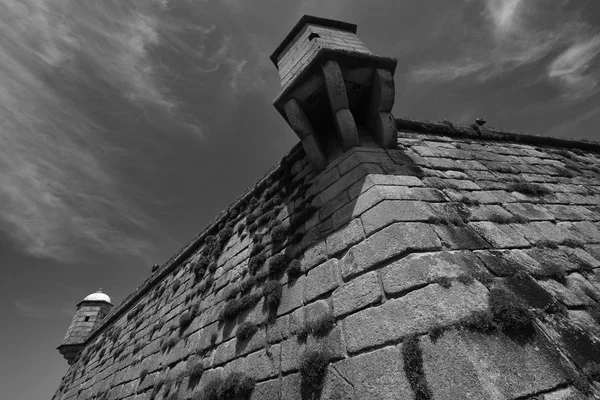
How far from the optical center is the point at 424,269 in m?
2.47

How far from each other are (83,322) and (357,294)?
1955 cm

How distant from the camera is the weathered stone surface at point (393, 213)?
3002 mm

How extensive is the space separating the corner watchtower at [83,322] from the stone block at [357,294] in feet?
55.7

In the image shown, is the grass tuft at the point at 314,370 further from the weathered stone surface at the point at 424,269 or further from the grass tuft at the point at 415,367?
the weathered stone surface at the point at 424,269

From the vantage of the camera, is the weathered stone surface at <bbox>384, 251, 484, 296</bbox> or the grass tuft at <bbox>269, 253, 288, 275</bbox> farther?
the grass tuft at <bbox>269, 253, 288, 275</bbox>

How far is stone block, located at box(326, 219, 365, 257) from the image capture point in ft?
10.6

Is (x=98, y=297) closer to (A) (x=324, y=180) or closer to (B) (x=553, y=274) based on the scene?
(A) (x=324, y=180)

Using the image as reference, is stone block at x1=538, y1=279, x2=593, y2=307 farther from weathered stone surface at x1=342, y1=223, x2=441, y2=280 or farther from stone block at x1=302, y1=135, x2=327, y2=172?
stone block at x1=302, y1=135, x2=327, y2=172

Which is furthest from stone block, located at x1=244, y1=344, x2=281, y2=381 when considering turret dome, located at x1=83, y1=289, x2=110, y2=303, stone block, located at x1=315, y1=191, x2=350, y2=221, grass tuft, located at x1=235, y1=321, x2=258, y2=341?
turret dome, located at x1=83, y1=289, x2=110, y2=303

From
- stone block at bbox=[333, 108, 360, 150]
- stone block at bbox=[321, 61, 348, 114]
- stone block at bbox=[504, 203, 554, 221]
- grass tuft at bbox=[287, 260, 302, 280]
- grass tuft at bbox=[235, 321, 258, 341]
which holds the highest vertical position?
stone block at bbox=[321, 61, 348, 114]

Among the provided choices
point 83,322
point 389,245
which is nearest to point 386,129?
point 389,245

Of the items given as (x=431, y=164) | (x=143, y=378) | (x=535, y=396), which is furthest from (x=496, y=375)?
(x=143, y=378)

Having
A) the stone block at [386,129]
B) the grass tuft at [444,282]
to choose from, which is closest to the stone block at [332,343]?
the grass tuft at [444,282]

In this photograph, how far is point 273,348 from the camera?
3.27m
